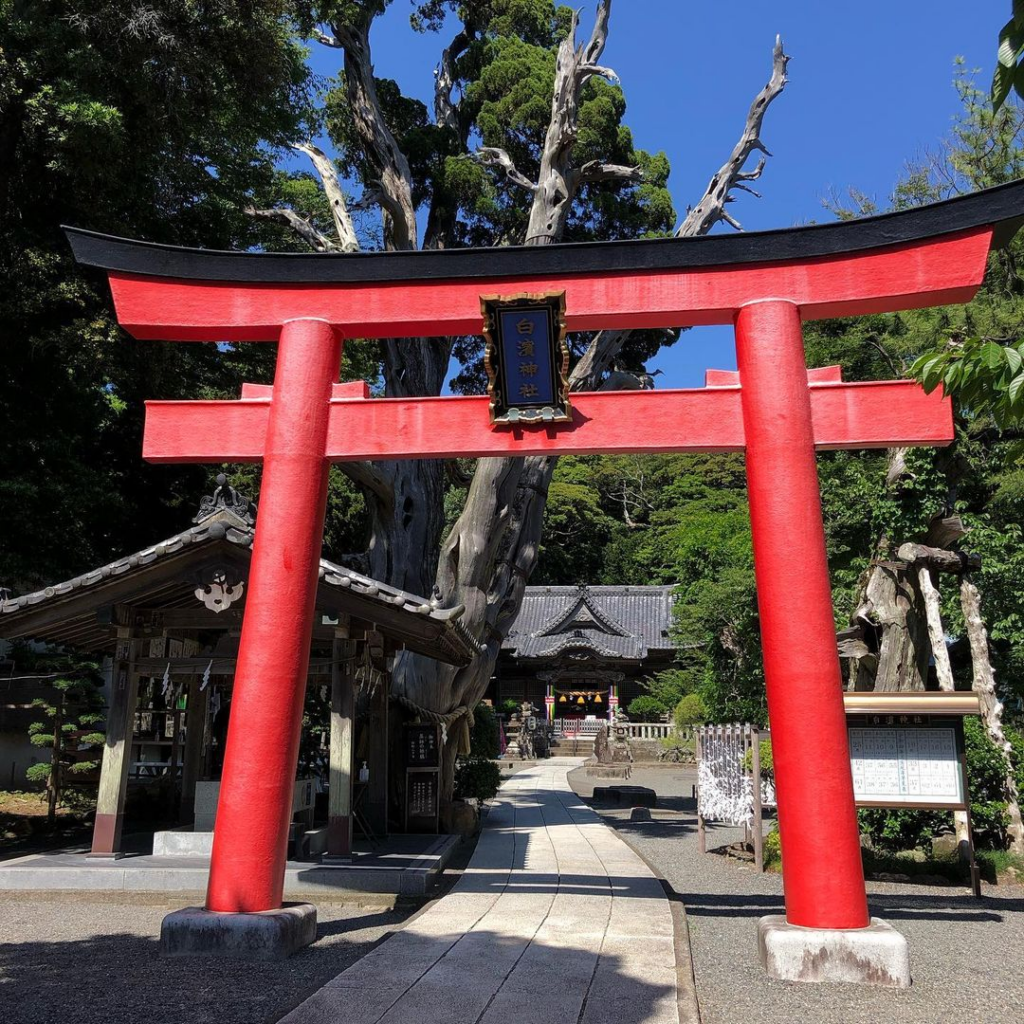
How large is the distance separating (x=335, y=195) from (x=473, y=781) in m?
10.1

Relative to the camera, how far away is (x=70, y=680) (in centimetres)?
1132

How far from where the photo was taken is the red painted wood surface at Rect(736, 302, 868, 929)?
17.3 ft

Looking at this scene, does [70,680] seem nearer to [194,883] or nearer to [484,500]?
[194,883]

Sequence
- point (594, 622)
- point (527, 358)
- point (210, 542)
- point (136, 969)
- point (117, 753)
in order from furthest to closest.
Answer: point (594, 622) < point (117, 753) < point (210, 542) < point (527, 358) < point (136, 969)

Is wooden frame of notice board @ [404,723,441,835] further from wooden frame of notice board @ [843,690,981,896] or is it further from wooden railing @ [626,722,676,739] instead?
wooden railing @ [626,722,676,739]

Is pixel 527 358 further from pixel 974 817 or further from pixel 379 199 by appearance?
pixel 379 199

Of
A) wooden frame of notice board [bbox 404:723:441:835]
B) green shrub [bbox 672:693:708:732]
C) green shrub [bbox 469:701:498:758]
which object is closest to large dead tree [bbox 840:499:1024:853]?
wooden frame of notice board [bbox 404:723:441:835]

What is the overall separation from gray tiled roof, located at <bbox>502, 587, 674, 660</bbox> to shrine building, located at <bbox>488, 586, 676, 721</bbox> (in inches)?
1.5

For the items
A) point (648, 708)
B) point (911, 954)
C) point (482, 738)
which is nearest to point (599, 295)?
point (911, 954)

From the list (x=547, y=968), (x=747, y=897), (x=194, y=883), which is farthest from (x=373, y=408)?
(x=747, y=897)

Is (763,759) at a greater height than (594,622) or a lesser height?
lesser

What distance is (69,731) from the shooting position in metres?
11.1

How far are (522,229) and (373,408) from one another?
33.3ft

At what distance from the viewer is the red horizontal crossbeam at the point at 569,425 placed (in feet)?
20.1
